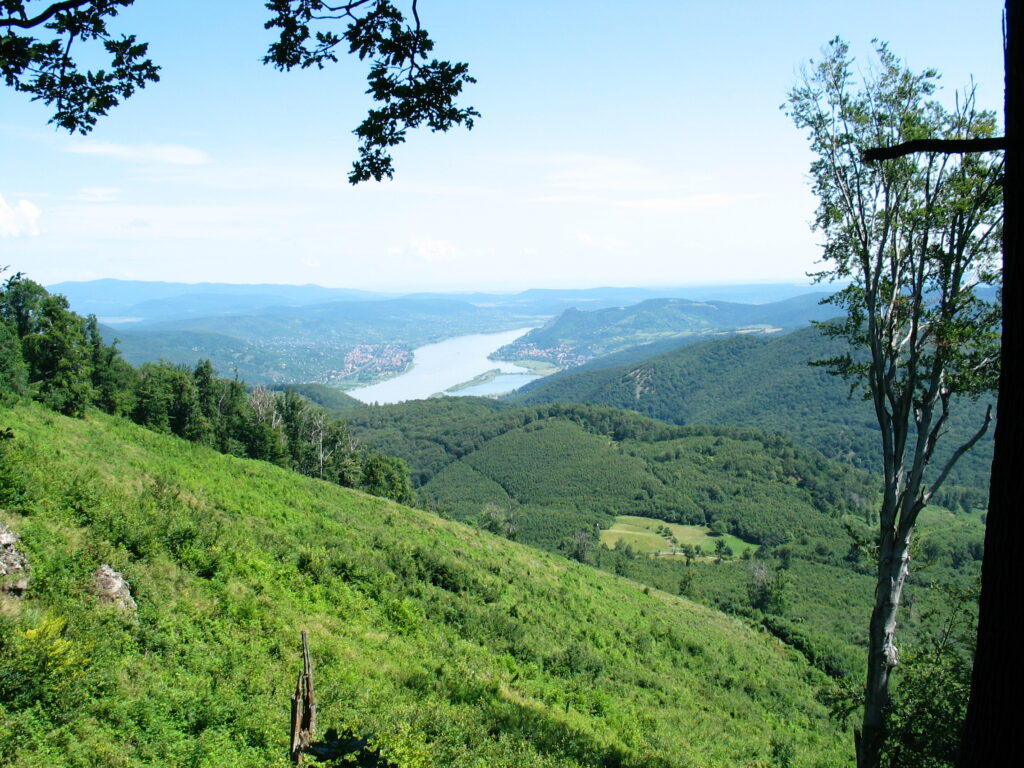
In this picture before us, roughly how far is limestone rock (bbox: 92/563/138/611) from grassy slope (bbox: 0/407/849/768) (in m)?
0.19

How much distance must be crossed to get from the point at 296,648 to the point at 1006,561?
10491 millimetres

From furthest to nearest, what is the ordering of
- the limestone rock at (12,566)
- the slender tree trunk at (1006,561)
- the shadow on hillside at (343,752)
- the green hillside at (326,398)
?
the green hillside at (326,398) → the limestone rock at (12,566) → the shadow on hillside at (343,752) → the slender tree trunk at (1006,561)

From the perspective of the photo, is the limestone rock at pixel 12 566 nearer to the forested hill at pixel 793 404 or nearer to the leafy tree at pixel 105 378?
the leafy tree at pixel 105 378

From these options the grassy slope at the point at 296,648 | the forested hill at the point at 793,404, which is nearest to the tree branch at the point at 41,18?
the grassy slope at the point at 296,648

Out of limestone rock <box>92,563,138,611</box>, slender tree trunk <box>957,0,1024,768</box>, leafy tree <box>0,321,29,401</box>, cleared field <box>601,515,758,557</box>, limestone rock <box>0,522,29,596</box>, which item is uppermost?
slender tree trunk <box>957,0,1024,768</box>

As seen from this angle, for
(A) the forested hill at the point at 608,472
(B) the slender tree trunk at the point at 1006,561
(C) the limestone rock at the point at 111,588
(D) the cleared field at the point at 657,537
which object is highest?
(B) the slender tree trunk at the point at 1006,561

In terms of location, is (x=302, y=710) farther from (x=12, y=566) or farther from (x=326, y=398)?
(x=326, y=398)

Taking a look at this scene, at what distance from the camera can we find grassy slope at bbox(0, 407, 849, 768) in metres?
6.92

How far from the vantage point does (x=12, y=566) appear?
Answer: 820 centimetres

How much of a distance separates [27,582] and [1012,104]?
11.4 meters

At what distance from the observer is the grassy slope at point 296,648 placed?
692 cm

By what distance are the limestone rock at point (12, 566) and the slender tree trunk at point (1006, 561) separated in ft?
34.0

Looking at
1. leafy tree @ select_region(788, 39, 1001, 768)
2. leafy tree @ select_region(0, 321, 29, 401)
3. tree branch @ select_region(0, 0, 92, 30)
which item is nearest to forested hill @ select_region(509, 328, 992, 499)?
leafy tree @ select_region(788, 39, 1001, 768)

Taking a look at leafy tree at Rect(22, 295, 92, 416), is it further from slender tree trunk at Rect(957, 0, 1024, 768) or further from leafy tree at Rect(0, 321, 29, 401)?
slender tree trunk at Rect(957, 0, 1024, 768)
